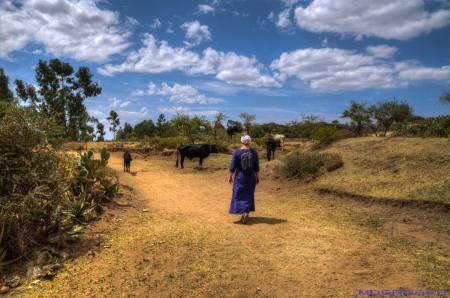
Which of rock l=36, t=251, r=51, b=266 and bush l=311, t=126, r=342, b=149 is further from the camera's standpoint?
bush l=311, t=126, r=342, b=149

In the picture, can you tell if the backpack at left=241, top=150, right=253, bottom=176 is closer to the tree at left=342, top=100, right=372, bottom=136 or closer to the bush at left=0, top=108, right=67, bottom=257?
the bush at left=0, top=108, right=67, bottom=257

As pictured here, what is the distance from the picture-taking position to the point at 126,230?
7.06 metres

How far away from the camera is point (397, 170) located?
33.5 ft

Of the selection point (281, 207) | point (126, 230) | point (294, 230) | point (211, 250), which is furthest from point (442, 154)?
point (126, 230)

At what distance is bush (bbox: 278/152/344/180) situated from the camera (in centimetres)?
1220

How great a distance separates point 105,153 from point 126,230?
337cm

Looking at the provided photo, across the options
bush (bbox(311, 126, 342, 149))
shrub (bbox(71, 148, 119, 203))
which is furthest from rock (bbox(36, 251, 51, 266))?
bush (bbox(311, 126, 342, 149))

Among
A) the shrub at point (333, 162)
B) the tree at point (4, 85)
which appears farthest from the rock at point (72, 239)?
the tree at point (4, 85)

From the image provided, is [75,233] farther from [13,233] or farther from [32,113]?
[32,113]

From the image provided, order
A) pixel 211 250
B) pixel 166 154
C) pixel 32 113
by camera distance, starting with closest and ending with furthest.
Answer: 1. pixel 211 250
2. pixel 32 113
3. pixel 166 154

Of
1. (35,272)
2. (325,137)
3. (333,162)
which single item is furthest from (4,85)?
(35,272)

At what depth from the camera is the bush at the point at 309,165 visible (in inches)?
480

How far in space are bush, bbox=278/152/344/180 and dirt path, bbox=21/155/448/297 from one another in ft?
11.6

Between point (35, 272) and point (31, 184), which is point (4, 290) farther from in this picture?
point (31, 184)
